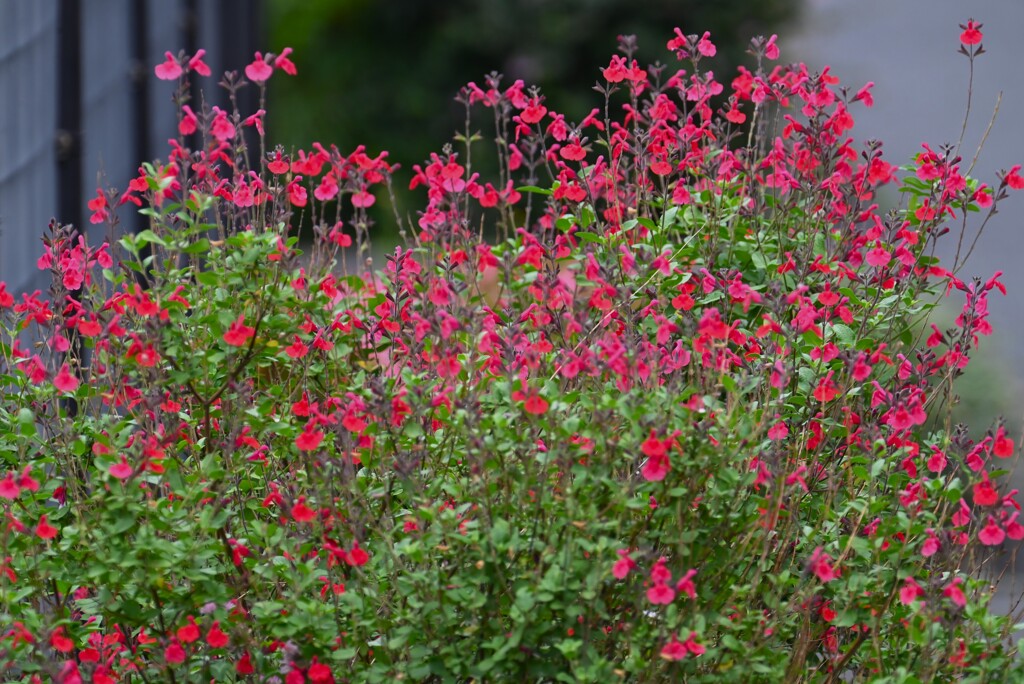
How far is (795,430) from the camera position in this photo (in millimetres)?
2635

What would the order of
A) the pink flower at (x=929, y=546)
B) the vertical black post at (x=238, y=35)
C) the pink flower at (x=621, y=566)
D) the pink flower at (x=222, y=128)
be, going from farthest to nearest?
the vertical black post at (x=238, y=35)
the pink flower at (x=222, y=128)
the pink flower at (x=929, y=546)
the pink flower at (x=621, y=566)

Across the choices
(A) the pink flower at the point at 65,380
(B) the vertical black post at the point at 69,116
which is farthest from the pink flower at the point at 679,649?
(B) the vertical black post at the point at 69,116

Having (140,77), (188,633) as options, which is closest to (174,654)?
(188,633)

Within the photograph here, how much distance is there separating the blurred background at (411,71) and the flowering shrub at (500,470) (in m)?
2.74

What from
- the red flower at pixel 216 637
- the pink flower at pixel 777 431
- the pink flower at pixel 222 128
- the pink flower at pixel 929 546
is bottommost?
the red flower at pixel 216 637

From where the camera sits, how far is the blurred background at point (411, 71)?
5348 mm

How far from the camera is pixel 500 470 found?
2.29 metres

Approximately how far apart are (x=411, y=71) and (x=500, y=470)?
31.4 feet

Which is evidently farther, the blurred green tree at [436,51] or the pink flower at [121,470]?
the blurred green tree at [436,51]

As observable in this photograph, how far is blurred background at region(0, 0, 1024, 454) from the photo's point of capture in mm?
5348

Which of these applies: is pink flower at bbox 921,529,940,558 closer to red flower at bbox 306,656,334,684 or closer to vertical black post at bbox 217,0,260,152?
red flower at bbox 306,656,334,684

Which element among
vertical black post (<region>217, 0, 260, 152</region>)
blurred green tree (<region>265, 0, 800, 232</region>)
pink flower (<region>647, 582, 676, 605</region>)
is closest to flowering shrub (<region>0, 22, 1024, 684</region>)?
pink flower (<region>647, 582, 676, 605</region>)

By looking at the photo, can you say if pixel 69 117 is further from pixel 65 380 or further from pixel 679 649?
pixel 679 649

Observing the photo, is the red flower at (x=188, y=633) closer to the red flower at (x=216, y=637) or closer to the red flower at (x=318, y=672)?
the red flower at (x=216, y=637)
